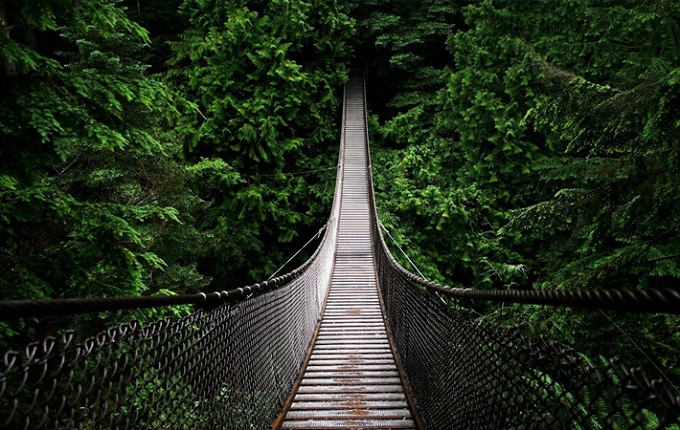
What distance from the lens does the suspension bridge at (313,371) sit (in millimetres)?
829

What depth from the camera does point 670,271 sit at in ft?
11.3

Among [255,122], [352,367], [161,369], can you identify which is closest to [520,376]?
[161,369]

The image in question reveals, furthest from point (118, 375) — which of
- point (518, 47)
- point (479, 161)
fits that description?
point (479, 161)

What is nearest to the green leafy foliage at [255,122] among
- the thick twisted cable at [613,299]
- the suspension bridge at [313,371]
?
the suspension bridge at [313,371]

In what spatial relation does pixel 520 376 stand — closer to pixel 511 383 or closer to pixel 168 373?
pixel 511 383

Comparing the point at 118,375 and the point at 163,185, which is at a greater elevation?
the point at 118,375

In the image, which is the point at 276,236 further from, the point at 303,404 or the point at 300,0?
the point at 303,404

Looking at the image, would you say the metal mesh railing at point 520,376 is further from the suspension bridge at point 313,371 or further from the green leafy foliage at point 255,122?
the green leafy foliage at point 255,122

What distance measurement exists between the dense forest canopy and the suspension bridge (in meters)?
0.54

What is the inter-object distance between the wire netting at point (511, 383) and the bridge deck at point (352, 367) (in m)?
0.32

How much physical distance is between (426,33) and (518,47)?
5.74 metres

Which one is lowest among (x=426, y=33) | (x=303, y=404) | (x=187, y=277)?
(x=187, y=277)

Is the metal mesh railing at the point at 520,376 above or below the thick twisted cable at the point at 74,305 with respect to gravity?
below

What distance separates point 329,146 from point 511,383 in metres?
11.9
